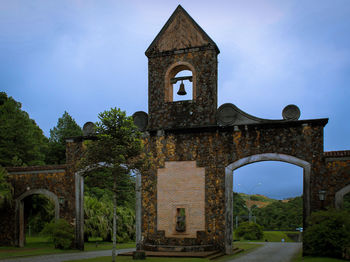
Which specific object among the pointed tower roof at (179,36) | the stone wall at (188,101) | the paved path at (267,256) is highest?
the pointed tower roof at (179,36)

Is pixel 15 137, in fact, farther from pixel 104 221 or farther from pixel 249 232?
pixel 249 232

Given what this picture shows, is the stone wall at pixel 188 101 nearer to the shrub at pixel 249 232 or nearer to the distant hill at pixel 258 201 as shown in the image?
the shrub at pixel 249 232

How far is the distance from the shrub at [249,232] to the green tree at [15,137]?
18.8 m

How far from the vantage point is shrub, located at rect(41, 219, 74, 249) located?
19062 millimetres

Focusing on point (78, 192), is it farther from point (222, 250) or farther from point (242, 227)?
point (242, 227)

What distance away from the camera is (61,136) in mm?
40750

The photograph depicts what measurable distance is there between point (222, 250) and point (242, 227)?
19.8m

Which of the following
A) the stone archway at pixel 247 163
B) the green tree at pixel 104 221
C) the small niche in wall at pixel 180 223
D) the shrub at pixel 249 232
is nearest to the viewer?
the stone archway at pixel 247 163

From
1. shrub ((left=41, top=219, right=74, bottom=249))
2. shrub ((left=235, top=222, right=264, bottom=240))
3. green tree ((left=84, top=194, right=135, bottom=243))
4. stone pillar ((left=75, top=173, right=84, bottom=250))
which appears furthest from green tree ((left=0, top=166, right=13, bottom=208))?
shrub ((left=235, top=222, right=264, bottom=240))

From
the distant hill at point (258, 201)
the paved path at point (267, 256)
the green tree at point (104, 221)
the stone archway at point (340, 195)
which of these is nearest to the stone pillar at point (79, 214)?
the green tree at point (104, 221)

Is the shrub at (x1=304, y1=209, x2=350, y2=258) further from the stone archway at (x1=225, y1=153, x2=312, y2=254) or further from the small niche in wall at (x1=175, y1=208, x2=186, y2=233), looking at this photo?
the small niche in wall at (x1=175, y1=208, x2=186, y2=233)

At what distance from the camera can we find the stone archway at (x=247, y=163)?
53.3ft

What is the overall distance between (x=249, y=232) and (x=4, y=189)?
22.7m

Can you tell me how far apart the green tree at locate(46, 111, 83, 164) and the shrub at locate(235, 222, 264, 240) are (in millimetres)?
18549
